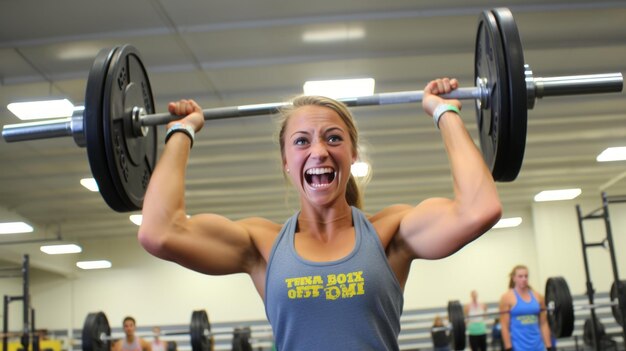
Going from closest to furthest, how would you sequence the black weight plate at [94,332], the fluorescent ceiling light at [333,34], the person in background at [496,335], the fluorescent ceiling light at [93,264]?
the fluorescent ceiling light at [333,34] → the black weight plate at [94,332] → the person in background at [496,335] → the fluorescent ceiling light at [93,264]

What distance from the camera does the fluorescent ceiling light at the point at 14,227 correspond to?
9.97 m

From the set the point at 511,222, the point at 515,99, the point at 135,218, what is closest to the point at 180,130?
the point at 515,99

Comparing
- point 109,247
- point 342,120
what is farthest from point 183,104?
point 109,247

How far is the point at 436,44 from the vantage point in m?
4.91

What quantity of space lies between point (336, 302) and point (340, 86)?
433 cm

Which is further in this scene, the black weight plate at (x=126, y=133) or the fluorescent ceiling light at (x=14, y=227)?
the fluorescent ceiling light at (x=14, y=227)

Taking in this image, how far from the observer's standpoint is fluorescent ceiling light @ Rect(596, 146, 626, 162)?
8477mm

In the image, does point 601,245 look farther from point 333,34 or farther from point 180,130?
point 180,130

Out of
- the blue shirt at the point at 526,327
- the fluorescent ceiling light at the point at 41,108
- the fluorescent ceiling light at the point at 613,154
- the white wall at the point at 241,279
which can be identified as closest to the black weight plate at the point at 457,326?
the blue shirt at the point at 526,327

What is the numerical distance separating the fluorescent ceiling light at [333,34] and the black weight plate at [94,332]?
3632mm

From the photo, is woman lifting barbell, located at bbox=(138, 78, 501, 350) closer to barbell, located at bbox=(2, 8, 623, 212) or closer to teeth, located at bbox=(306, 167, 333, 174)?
teeth, located at bbox=(306, 167, 333, 174)

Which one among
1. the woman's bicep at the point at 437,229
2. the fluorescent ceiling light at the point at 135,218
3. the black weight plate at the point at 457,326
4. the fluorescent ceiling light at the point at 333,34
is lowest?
the black weight plate at the point at 457,326

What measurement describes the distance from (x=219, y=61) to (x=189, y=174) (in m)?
3.49

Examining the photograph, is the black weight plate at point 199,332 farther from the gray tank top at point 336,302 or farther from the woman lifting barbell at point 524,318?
the gray tank top at point 336,302
